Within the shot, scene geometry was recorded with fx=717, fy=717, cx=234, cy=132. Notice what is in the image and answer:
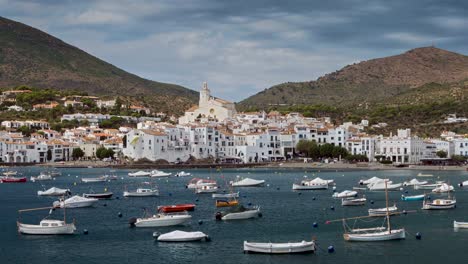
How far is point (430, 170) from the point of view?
10956 centimetres

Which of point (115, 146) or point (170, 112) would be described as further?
point (170, 112)

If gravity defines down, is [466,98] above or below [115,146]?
above

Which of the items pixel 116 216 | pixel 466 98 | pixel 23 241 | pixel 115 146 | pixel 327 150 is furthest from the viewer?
pixel 466 98

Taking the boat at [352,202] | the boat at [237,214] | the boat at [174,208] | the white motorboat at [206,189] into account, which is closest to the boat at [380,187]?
the boat at [352,202]

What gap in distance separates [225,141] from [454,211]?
80789mm

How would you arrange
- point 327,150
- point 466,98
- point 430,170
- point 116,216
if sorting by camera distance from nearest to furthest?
point 116,216 → point 430,170 → point 327,150 → point 466,98

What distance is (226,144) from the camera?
13175 centimetres

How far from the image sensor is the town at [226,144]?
124562 mm

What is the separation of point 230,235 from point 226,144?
294 feet

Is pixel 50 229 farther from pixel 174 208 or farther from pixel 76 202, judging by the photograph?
pixel 76 202

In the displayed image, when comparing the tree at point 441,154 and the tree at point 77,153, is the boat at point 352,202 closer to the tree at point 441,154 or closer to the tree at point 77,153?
the tree at point 441,154

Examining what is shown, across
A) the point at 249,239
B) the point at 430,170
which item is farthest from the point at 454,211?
the point at 430,170

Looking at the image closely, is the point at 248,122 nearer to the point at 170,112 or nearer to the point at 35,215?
the point at 170,112

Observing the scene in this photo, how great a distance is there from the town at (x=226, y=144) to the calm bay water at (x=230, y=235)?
5779cm
